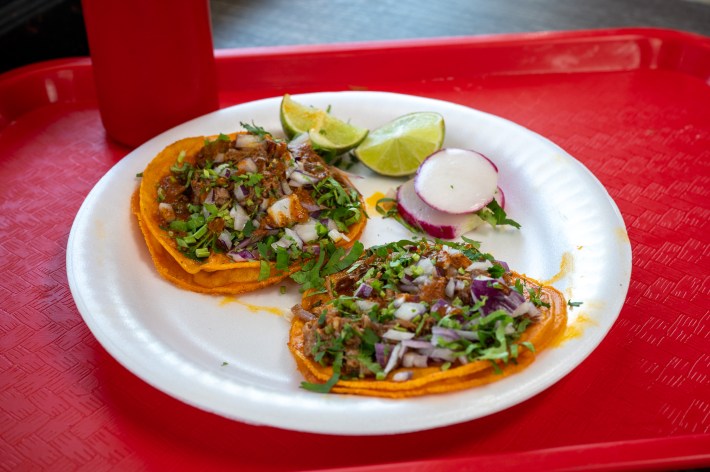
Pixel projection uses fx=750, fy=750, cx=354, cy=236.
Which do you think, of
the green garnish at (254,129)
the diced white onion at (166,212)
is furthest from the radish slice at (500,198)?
the diced white onion at (166,212)

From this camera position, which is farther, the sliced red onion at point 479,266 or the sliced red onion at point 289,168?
the sliced red onion at point 289,168

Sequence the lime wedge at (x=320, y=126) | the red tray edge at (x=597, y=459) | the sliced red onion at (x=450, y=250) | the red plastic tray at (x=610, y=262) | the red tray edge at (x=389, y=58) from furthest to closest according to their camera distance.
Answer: the red tray edge at (x=389, y=58) → the lime wedge at (x=320, y=126) → the sliced red onion at (x=450, y=250) → the red plastic tray at (x=610, y=262) → the red tray edge at (x=597, y=459)

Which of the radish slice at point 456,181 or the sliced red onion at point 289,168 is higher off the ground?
the sliced red onion at point 289,168

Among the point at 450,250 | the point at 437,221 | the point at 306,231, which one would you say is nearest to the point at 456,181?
the point at 437,221

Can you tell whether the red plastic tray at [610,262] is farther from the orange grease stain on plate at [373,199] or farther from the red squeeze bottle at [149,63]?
the orange grease stain on plate at [373,199]

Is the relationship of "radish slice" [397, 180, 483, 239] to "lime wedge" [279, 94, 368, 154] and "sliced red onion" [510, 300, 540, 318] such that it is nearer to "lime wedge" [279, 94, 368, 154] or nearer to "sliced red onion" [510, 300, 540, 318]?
"lime wedge" [279, 94, 368, 154]

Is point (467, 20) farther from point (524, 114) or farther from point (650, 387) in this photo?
point (650, 387)

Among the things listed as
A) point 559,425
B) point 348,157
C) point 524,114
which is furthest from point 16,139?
point 559,425
